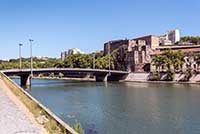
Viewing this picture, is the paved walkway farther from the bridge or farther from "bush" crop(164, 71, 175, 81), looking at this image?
"bush" crop(164, 71, 175, 81)

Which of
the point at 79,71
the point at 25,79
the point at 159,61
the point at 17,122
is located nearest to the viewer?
the point at 17,122

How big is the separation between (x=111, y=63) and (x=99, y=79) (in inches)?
818

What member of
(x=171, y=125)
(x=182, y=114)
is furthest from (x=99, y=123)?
(x=182, y=114)

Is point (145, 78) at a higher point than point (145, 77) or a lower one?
lower

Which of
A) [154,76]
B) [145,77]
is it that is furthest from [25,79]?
[154,76]

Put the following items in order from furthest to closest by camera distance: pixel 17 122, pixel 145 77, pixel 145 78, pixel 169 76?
pixel 145 77 < pixel 145 78 < pixel 169 76 < pixel 17 122

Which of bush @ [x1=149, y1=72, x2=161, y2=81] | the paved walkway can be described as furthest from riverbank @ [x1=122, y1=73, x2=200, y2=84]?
the paved walkway

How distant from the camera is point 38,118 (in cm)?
1923

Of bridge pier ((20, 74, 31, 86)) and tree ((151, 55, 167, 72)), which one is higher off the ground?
tree ((151, 55, 167, 72))

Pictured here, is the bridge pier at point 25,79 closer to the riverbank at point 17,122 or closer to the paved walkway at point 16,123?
the riverbank at point 17,122

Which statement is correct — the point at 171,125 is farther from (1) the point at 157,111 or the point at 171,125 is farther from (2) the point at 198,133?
(1) the point at 157,111

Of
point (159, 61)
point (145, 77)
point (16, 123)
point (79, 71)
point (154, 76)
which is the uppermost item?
point (159, 61)

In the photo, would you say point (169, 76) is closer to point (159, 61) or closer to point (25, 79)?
point (159, 61)

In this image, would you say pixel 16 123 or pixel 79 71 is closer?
pixel 16 123
